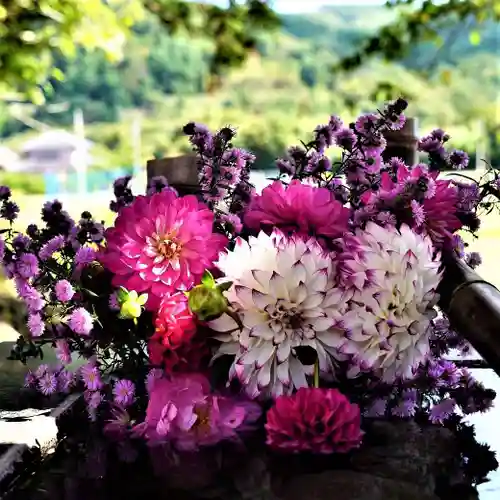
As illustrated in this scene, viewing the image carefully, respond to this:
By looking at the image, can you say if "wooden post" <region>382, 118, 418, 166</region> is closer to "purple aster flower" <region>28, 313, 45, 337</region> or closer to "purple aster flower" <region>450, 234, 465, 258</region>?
"purple aster flower" <region>450, 234, 465, 258</region>

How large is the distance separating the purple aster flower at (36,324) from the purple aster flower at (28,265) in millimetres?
36

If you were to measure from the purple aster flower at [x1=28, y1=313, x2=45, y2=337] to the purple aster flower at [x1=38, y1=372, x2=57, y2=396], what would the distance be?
7 centimetres

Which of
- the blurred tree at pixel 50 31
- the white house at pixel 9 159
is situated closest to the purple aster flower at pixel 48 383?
the blurred tree at pixel 50 31

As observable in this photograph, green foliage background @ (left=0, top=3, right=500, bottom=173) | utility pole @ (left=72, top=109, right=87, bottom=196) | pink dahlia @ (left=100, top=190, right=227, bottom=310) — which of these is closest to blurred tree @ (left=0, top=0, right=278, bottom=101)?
pink dahlia @ (left=100, top=190, right=227, bottom=310)

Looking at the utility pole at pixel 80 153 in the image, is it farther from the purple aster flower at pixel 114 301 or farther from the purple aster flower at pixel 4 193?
the purple aster flower at pixel 114 301

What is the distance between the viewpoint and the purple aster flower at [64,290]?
693 millimetres

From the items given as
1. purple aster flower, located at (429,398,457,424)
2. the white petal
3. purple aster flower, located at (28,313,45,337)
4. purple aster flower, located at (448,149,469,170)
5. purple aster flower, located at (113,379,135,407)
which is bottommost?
purple aster flower, located at (429,398,457,424)

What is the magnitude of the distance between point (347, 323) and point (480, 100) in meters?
10.3

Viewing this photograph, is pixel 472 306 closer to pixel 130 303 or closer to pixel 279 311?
pixel 279 311

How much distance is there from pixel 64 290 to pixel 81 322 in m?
0.03

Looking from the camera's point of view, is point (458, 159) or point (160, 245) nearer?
point (160, 245)

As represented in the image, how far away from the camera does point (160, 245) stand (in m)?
0.72

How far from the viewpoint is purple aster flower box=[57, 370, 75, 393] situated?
76 cm

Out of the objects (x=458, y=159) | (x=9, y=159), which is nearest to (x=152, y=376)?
(x=458, y=159)
